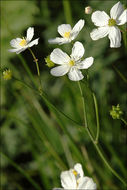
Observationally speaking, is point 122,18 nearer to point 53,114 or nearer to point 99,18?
point 99,18

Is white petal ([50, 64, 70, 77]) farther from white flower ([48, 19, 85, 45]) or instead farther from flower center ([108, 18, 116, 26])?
flower center ([108, 18, 116, 26])

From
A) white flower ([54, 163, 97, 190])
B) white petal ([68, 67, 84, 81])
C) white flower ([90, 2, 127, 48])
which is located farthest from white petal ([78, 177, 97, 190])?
white flower ([90, 2, 127, 48])

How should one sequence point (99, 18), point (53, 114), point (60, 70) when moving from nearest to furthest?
1. point (60, 70)
2. point (99, 18)
3. point (53, 114)

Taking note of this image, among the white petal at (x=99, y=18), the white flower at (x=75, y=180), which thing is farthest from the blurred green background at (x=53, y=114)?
the white petal at (x=99, y=18)

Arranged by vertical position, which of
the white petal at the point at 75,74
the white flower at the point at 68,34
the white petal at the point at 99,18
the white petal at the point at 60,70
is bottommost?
the white petal at the point at 75,74

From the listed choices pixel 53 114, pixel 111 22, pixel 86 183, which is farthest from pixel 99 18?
pixel 53 114

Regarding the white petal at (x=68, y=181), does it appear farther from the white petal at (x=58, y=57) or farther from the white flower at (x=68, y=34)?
the white flower at (x=68, y=34)

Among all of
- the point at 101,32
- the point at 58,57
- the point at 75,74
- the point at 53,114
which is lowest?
the point at 53,114
